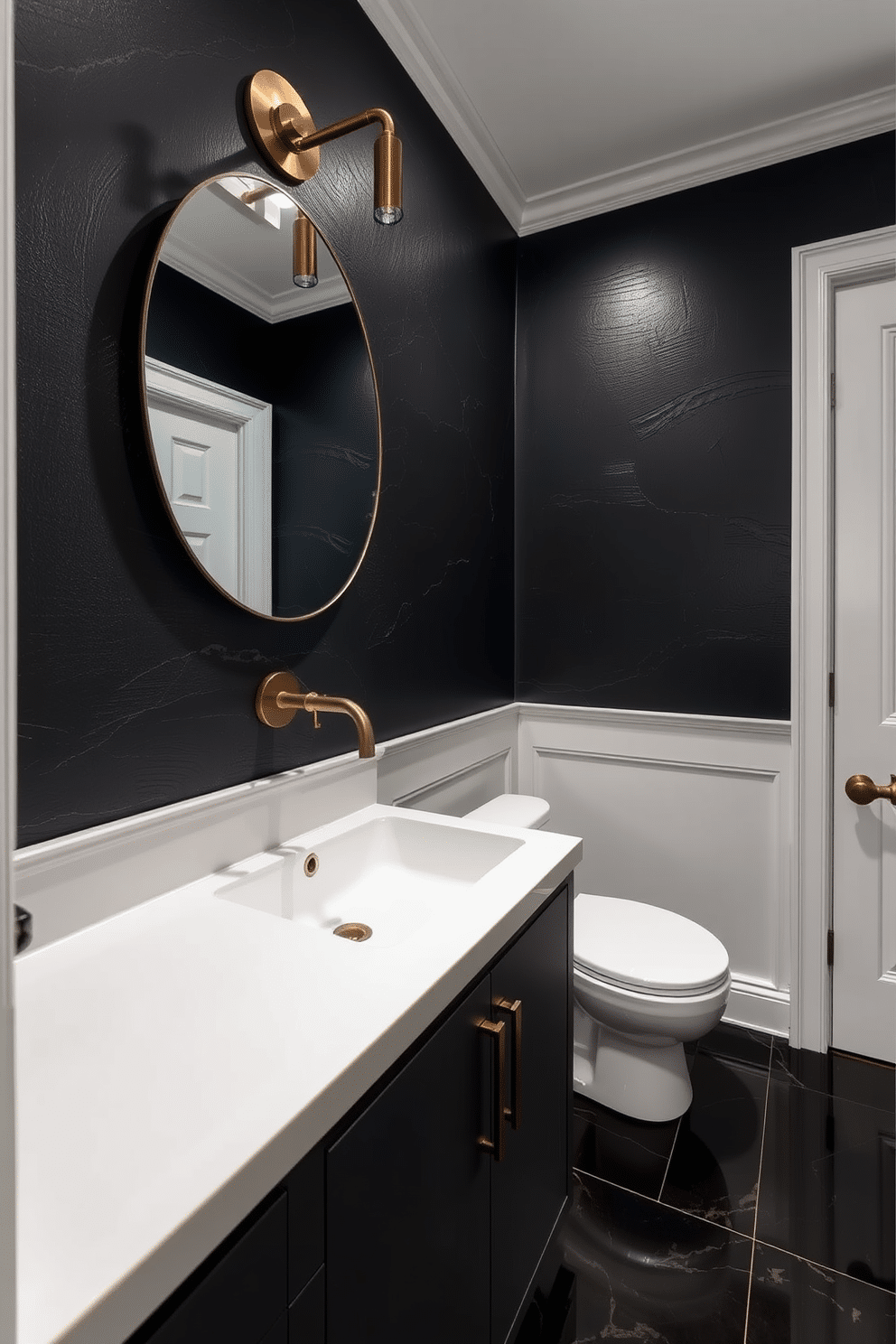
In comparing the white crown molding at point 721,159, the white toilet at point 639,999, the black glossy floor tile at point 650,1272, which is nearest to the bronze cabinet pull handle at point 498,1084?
the black glossy floor tile at point 650,1272

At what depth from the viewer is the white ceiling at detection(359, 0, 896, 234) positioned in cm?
171

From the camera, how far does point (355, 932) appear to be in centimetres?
122

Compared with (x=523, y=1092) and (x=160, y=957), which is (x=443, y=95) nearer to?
(x=160, y=957)

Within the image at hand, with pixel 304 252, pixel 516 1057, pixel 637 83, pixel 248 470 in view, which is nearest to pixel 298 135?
pixel 304 252

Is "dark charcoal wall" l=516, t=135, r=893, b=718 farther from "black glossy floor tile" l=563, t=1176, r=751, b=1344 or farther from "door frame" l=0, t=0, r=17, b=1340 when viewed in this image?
"door frame" l=0, t=0, r=17, b=1340

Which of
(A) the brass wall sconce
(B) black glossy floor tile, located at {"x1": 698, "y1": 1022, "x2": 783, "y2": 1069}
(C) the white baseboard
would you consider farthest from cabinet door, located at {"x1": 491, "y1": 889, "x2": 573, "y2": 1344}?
(A) the brass wall sconce

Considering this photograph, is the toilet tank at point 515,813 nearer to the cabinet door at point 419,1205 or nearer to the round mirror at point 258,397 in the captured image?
the round mirror at point 258,397

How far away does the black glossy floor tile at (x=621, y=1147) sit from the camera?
1.61 meters

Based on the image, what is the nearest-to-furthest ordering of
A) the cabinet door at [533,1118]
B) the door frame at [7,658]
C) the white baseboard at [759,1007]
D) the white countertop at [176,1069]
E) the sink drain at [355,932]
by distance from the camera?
the door frame at [7,658] < the white countertop at [176,1069] < the cabinet door at [533,1118] < the sink drain at [355,932] < the white baseboard at [759,1007]

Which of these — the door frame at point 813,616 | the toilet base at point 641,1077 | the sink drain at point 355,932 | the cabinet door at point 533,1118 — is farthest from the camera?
the door frame at point 813,616

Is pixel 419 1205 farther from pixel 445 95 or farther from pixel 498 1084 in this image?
pixel 445 95

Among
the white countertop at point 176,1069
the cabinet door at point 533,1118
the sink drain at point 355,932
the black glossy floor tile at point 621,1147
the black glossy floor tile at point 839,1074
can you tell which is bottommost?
the black glossy floor tile at point 621,1147

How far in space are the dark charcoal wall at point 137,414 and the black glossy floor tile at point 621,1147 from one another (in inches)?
41.4

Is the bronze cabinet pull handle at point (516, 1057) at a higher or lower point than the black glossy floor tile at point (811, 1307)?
higher
